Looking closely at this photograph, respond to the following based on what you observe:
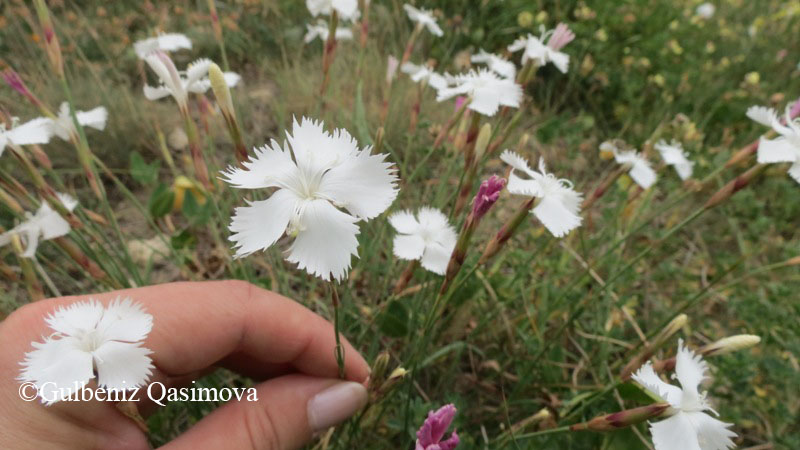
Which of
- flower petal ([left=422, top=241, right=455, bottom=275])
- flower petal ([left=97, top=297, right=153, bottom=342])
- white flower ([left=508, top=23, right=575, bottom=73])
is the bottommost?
flower petal ([left=97, top=297, right=153, bottom=342])

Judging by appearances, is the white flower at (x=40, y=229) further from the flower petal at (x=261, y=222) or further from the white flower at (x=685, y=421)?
the white flower at (x=685, y=421)

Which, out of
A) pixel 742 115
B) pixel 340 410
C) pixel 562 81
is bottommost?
pixel 340 410

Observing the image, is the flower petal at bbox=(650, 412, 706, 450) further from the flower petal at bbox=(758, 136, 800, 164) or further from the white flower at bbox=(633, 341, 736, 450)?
the flower petal at bbox=(758, 136, 800, 164)

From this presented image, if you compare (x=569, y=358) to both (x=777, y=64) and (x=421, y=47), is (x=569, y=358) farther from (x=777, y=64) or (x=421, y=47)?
(x=777, y=64)

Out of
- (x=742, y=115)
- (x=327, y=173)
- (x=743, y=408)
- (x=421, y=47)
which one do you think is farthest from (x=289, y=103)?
(x=742, y=115)

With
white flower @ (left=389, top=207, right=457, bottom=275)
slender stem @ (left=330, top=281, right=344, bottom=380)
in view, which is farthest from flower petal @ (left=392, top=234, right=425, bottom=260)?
slender stem @ (left=330, top=281, right=344, bottom=380)

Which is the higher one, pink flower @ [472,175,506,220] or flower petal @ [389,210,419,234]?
flower petal @ [389,210,419,234]

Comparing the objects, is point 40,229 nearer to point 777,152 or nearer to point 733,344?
point 733,344
